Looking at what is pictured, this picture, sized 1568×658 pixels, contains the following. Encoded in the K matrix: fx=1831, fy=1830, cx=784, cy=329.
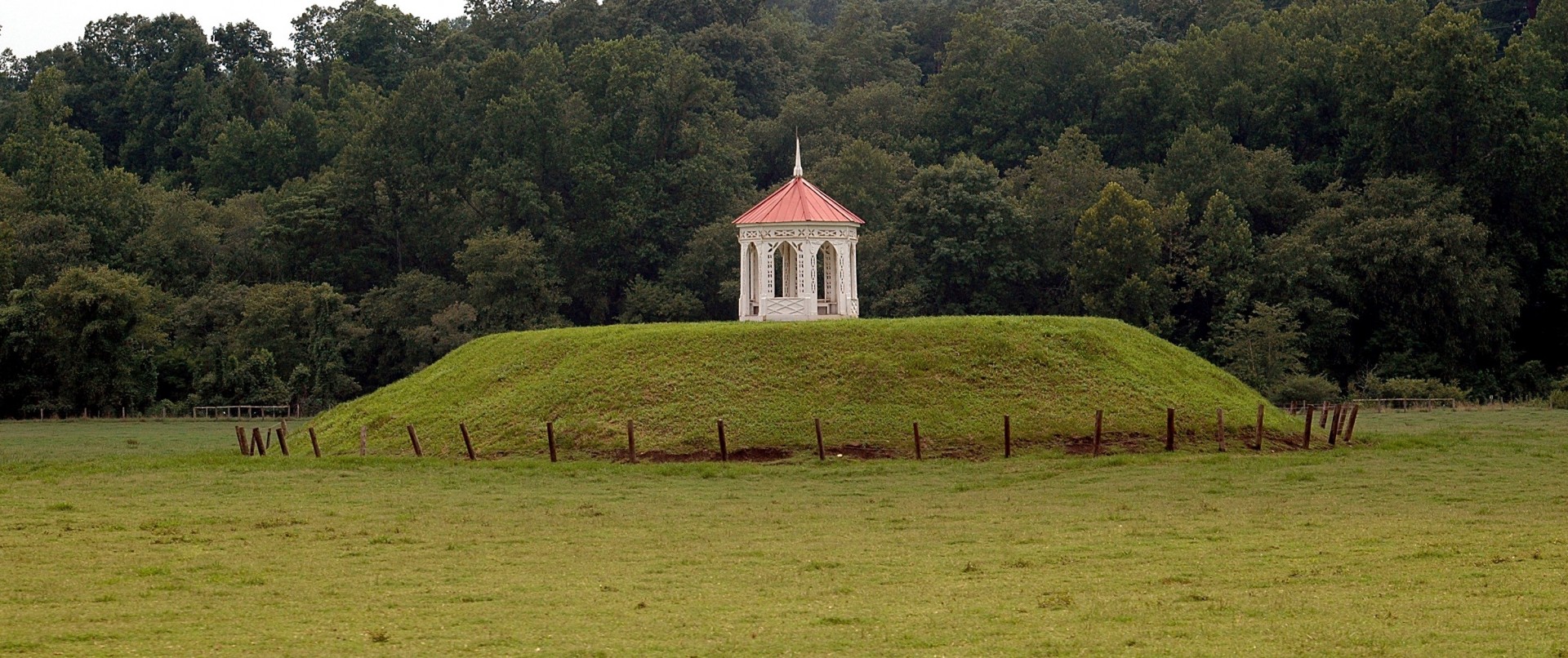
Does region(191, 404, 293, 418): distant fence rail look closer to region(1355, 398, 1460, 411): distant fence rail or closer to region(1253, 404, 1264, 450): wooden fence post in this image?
region(1355, 398, 1460, 411): distant fence rail

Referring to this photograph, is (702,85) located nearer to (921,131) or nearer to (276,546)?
(921,131)

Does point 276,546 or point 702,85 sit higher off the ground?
point 702,85

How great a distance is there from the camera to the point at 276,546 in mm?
32656

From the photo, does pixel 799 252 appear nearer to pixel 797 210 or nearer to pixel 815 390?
pixel 797 210

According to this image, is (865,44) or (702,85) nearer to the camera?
(702,85)

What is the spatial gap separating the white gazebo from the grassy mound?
12.1 ft

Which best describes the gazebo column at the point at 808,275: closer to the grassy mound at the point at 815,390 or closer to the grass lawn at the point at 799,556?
the grassy mound at the point at 815,390

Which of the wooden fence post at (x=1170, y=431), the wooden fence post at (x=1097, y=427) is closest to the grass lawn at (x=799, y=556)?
the wooden fence post at (x=1097, y=427)

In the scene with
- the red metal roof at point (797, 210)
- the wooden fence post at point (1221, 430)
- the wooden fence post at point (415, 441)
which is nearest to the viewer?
the wooden fence post at point (1221, 430)

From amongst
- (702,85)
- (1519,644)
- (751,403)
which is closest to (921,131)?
(702,85)

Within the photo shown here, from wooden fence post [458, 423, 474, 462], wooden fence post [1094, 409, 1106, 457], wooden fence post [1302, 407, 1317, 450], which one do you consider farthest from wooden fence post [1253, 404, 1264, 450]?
wooden fence post [458, 423, 474, 462]

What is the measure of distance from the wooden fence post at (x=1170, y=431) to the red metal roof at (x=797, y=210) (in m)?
15.9

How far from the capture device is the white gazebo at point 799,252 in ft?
205

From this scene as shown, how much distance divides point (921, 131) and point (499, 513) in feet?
253
